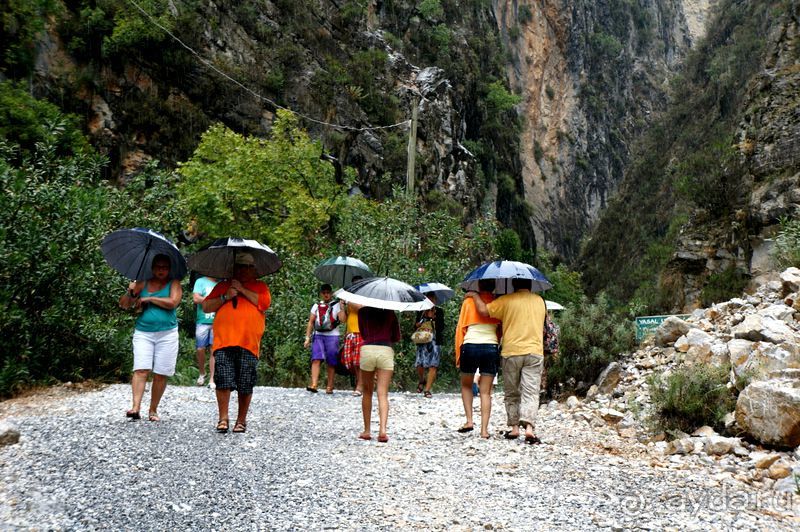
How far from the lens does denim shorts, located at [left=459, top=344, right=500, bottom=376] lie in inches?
293

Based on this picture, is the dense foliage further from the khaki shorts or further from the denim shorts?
Answer: the denim shorts

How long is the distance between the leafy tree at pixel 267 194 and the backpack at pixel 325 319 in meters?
7.51

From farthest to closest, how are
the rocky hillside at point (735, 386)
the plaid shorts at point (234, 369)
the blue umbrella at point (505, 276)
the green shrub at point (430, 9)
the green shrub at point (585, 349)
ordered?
the green shrub at point (430, 9) < the green shrub at point (585, 349) < the blue umbrella at point (505, 276) < the plaid shorts at point (234, 369) < the rocky hillside at point (735, 386)

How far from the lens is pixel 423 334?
11.6 m

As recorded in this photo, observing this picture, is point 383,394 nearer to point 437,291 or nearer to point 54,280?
point 54,280

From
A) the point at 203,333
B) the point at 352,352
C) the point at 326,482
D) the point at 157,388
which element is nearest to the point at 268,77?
the point at 203,333

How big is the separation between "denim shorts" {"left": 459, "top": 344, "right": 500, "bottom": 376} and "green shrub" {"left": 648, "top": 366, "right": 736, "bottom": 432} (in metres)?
1.99

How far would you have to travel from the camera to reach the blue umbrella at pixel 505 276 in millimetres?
7235

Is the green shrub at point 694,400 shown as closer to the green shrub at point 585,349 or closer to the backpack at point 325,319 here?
the green shrub at point 585,349

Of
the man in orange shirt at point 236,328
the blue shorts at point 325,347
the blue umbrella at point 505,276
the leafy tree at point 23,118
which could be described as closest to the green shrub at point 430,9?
the leafy tree at point 23,118

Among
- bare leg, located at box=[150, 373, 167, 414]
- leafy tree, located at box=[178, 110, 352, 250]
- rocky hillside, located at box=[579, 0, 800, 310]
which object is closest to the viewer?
bare leg, located at box=[150, 373, 167, 414]

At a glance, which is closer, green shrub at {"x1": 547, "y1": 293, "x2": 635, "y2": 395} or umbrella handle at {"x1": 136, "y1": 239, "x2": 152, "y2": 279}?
umbrella handle at {"x1": 136, "y1": 239, "x2": 152, "y2": 279}

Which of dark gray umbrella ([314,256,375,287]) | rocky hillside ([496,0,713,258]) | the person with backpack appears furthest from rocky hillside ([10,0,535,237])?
rocky hillside ([496,0,713,258])

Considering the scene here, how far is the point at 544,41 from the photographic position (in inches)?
2825
